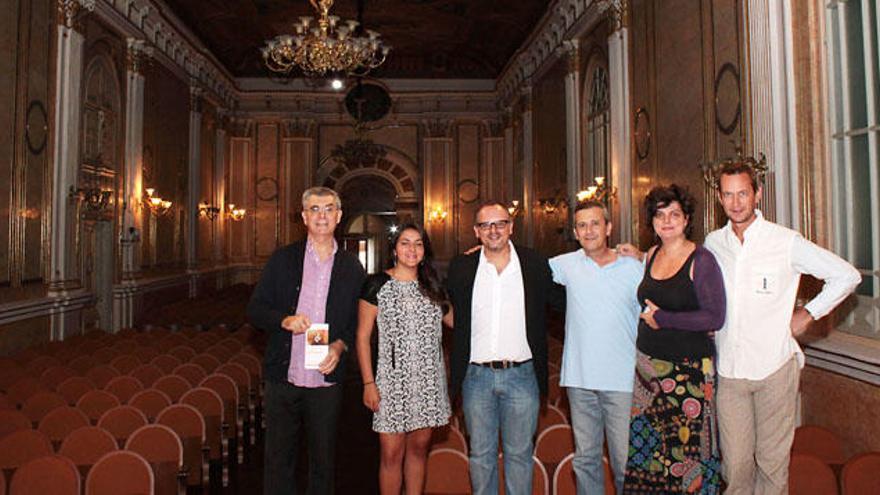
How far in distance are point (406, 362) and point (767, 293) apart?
1808mm

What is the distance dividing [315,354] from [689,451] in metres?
1.92

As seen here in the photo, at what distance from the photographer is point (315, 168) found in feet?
64.2

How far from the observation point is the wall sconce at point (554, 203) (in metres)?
12.6

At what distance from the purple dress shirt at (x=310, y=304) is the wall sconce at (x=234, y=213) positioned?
16.0 meters

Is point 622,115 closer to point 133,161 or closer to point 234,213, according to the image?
point 133,161

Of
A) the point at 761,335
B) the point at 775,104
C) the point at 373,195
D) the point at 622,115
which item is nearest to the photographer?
the point at 761,335

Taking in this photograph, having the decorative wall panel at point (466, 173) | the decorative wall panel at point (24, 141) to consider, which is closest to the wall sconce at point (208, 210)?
the decorative wall panel at point (466, 173)

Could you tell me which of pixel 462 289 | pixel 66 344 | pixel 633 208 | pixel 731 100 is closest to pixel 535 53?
pixel 633 208

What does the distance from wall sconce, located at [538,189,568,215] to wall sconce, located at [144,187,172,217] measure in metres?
8.53

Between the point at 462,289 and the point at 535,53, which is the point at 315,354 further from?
the point at 535,53

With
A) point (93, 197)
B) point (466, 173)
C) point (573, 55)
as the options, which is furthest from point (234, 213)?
point (573, 55)

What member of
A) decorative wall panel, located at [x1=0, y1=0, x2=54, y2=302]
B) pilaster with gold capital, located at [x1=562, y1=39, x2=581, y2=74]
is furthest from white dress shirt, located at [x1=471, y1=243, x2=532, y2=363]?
pilaster with gold capital, located at [x1=562, y1=39, x2=581, y2=74]

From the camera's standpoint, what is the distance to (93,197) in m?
10.1

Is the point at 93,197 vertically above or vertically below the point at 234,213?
below
